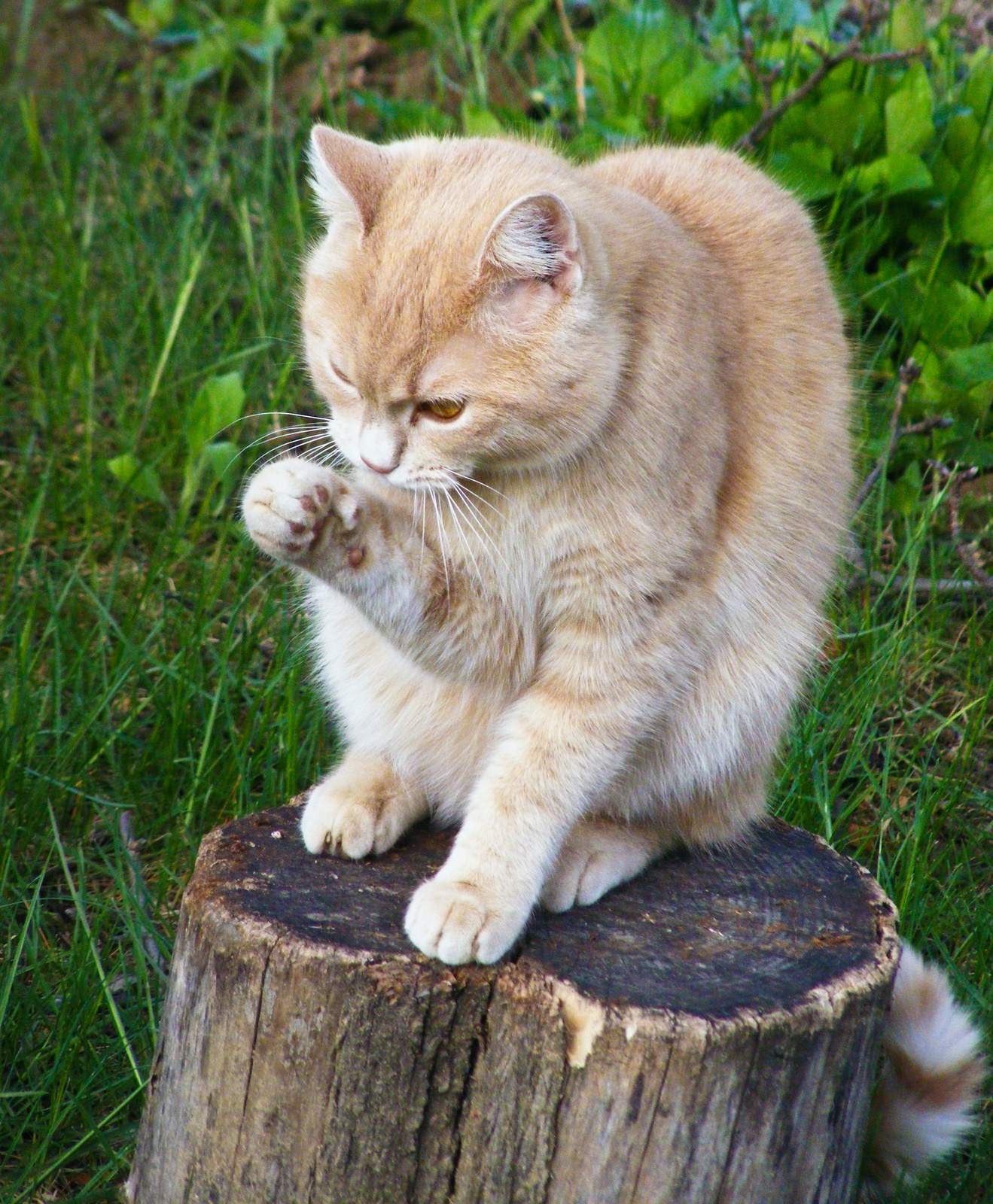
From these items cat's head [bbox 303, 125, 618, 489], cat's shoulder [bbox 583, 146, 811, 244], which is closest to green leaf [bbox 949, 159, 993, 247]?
cat's shoulder [bbox 583, 146, 811, 244]

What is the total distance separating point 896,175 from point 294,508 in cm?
209

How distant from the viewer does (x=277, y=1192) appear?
4.97ft

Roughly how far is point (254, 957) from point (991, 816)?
1643mm

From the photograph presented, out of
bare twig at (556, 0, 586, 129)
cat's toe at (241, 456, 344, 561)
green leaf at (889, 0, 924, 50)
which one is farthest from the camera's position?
bare twig at (556, 0, 586, 129)

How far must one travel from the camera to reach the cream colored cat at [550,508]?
5.32 feet

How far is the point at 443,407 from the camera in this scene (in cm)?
165

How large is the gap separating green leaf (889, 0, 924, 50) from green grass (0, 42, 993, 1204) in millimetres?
1367

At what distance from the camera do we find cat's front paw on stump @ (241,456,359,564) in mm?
1546

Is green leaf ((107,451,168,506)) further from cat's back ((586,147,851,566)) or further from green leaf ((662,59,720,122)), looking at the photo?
green leaf ((662,59,720,122))

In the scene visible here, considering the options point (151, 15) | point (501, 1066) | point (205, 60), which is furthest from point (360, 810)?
point (151, 15)

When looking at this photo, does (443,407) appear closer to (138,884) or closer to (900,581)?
(138,884)

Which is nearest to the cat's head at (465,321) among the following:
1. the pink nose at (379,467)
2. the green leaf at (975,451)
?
the pink nose at (379,467)

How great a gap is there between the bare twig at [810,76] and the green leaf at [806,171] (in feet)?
0.25

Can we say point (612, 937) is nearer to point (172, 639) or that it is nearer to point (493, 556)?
point (493, 556)
